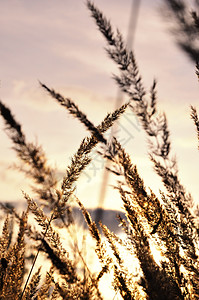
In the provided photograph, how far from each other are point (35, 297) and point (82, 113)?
3.14 feet

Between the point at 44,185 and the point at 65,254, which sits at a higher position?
the point at 44,185

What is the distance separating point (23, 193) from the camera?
1.30 m

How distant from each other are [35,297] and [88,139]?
0.82 m

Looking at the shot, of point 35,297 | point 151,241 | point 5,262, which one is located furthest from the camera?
point 35,297

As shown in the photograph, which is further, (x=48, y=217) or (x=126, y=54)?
(x=126, y=54)

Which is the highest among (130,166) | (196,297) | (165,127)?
(165,127)

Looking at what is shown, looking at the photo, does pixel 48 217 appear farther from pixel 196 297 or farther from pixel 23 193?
pixel 196 297

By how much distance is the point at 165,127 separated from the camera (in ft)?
4.13

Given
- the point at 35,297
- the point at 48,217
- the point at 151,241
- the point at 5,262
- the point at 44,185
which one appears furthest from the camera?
the point at 35,297

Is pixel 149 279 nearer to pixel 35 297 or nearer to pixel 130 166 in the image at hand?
pixel 130 166

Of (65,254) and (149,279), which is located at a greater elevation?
(65,254)

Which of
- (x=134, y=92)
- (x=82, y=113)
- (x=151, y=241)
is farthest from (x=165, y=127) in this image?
(x=151, y=241)

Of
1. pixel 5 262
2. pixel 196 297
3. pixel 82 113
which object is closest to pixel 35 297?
pixel 5 262

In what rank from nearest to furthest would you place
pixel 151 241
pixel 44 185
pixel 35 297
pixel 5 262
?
pixel 44 185
pixel 151 241
pixel 5 262
pixel 35 297
